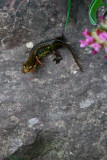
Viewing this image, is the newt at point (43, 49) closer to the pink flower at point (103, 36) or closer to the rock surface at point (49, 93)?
the rock surface at point (49, 93)

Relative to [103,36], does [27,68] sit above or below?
below

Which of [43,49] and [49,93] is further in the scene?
[43,49]

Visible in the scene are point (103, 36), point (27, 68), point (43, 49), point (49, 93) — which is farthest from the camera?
point (43, 49)

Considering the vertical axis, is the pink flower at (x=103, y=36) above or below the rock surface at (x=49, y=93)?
above

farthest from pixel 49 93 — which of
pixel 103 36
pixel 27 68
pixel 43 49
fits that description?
pixel 103 36

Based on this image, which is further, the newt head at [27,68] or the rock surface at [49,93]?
the newt head at [27,68]

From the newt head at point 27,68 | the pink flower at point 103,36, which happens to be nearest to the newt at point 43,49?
the newt head at point 27,68

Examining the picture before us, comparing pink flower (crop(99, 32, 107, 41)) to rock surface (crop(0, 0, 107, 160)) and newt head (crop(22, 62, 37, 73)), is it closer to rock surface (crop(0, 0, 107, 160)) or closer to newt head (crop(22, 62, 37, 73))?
rock surface (crop(0, 0, 107, 160))

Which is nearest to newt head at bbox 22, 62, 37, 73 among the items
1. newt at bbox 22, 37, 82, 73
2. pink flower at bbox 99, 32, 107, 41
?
newt at bbox 22, 37, 82, 73

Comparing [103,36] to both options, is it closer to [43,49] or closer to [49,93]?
[49,93]
